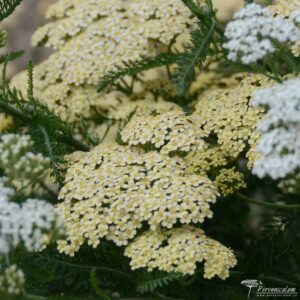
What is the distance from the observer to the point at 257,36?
55.5 inches

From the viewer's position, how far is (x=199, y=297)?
5.36 feet

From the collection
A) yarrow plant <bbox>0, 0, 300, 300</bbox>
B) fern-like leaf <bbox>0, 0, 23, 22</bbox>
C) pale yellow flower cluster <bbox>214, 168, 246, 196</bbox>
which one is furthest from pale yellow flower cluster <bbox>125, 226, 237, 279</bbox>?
fern-like leaf <bbox>0, 0, 23, 22</bbox>

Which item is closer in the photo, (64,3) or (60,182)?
(60,182)

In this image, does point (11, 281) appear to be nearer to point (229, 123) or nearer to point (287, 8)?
point (229, 123)

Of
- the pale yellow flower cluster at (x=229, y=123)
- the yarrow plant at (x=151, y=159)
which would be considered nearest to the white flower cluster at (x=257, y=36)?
the yarrow plant at (x=151, y=159)

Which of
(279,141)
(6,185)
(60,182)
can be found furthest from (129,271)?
(279,141)

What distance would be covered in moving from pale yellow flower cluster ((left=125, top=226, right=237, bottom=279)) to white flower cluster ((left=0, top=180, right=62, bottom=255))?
0.22 metres

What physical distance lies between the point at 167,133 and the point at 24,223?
513mm

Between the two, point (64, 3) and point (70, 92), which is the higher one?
point (64, 3)

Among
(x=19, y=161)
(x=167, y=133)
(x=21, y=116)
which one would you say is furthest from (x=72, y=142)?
(x=19, y=161)

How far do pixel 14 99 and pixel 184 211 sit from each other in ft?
1.58

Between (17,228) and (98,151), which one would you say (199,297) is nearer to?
(98,151)

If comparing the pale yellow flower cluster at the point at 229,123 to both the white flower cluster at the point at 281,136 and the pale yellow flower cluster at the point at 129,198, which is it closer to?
the pale yellow flower cluster at the point at 129,198

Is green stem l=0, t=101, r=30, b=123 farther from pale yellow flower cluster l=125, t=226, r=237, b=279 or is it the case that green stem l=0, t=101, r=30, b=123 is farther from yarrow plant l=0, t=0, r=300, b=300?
pale yellow flower cluster l=125, t=226, r=237, b=279
